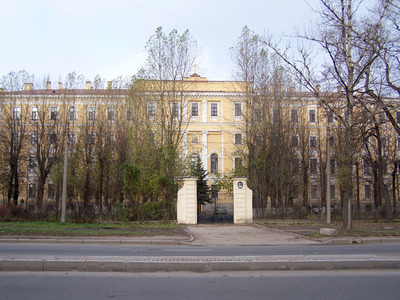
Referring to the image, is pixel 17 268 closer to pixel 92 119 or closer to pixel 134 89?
pixel 134 89

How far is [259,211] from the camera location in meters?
29.8

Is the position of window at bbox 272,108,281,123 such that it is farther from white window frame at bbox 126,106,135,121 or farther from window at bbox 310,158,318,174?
white window frame at bbox 126,106,135,121

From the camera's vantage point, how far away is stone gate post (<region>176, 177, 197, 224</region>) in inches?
1013

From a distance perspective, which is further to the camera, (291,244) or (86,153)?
(86,153)

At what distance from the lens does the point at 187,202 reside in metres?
25.7

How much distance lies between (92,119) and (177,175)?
557 inches

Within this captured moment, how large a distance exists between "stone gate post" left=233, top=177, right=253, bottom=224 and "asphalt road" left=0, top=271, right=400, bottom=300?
17.5m

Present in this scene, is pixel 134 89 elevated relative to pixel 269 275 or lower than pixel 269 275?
elevated

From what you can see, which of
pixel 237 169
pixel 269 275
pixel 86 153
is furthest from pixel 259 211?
pixel 269 275

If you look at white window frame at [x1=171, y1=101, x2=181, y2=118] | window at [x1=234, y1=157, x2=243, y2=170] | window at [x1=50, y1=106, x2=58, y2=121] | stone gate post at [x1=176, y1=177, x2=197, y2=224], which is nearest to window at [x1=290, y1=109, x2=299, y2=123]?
window at [x1=234, y1=157, x2=243, y2=170]

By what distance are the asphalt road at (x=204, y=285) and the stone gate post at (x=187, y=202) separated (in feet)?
55.9

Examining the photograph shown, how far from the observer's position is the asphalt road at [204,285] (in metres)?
6.83

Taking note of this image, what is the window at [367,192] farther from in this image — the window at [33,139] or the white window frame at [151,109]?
the window at [33,139]

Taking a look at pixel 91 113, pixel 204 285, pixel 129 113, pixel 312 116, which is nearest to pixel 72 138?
pixel 91 113
